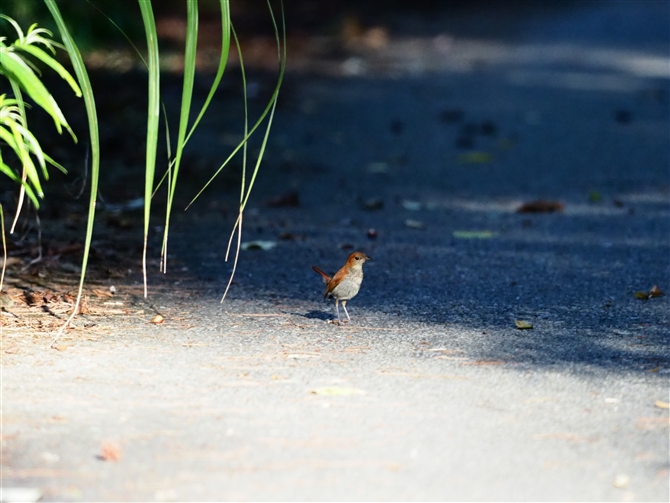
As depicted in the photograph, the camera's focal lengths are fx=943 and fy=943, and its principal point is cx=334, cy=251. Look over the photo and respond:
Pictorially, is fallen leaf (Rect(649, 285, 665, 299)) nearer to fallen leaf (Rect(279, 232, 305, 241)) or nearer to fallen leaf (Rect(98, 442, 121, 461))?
fallen leaf (Rect(279, 232, 305, 241))

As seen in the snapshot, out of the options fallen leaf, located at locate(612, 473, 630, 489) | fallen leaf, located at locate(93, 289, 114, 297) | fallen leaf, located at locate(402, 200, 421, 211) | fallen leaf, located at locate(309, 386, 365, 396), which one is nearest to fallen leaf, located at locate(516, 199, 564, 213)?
fallen leaf, located at locate(402, 200, 421, 211)

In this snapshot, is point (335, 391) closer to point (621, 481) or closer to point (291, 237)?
point (621, 481)

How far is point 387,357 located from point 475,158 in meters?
4.69

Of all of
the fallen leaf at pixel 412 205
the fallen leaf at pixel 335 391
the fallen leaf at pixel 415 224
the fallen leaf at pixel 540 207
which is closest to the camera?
the fallen leaf at pixel 335 391

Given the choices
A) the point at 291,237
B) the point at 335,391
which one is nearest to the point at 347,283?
the point at 335,391

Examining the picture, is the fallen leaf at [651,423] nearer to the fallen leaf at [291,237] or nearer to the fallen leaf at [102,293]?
the fallen leaf at [102,293]

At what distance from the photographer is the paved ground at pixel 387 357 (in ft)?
8.10

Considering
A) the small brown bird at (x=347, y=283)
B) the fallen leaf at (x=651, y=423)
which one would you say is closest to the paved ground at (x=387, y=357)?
the fallen leaf at (x=651, y=423)

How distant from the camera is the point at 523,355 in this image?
337 centimetres

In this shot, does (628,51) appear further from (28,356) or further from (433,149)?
(28,356)

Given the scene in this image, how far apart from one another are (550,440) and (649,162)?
5348mm

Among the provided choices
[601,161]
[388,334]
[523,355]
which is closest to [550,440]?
[523,355]

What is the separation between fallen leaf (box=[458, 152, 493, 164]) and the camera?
7.72 metres

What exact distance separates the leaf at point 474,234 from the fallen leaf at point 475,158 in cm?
230
